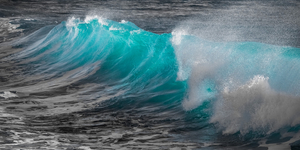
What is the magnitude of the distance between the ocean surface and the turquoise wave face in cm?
2

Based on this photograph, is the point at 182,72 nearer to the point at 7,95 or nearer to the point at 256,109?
the point at 256,109

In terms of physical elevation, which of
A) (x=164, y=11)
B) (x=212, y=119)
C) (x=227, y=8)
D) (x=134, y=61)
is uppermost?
(x=227, y=8)

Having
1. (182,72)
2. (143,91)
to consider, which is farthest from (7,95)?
(182,72)

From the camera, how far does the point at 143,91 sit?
9547mm

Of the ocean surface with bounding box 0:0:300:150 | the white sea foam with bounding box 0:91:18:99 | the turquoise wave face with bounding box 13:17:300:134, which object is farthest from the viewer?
the white sea foam with bounding box 0:91:18:99

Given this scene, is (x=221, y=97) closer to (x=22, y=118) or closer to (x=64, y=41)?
(x=22, y=118)

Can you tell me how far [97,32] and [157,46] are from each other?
3568 millimetres

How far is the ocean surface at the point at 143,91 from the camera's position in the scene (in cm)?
647

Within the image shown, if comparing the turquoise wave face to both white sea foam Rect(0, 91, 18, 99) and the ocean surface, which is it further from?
white sea foam Rect(0, 91, 18, 99)

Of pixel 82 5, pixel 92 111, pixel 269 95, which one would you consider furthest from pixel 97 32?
pixel 82 5

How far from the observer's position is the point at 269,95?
6949mm

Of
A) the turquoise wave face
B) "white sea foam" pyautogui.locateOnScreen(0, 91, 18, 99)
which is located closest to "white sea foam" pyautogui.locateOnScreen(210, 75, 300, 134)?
the turquoise wave face

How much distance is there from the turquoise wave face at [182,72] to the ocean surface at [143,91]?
0.02 m

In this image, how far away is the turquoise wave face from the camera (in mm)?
6891
